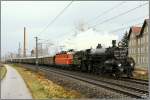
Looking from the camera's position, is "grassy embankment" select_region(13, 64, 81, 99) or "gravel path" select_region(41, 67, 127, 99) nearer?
"grassy embankment" select_region(13, 64, 81, 99)

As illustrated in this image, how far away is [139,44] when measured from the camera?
93125mm

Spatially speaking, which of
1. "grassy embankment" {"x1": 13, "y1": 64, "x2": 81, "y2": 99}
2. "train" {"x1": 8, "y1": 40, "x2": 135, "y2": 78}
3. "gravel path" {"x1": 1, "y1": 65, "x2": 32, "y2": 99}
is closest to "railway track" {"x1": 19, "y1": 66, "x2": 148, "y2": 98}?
"grassy embankment" {"x1": 13, "y1": 64, "x2": 81, "y2": 99}

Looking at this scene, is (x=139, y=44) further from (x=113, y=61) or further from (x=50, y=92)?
(x=50, y=92)

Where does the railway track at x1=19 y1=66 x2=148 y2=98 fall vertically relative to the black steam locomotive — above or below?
below

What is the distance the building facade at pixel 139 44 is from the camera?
85750 mm

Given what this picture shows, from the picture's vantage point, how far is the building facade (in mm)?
85750

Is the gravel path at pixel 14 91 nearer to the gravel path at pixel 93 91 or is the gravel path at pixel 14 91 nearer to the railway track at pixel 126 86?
the gravel path at pixel 93 91

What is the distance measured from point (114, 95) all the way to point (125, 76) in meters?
15.8

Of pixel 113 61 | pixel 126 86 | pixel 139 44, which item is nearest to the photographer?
pixel 126 86

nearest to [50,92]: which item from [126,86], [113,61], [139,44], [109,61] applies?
[126,86]

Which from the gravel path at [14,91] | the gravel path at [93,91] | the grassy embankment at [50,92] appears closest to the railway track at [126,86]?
the gravel path at [93,91]

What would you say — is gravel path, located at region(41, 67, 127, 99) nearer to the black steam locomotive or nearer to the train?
the black steam locomotive

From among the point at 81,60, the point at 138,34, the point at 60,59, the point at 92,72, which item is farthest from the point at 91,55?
the point at 138,34

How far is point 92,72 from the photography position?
128ft
